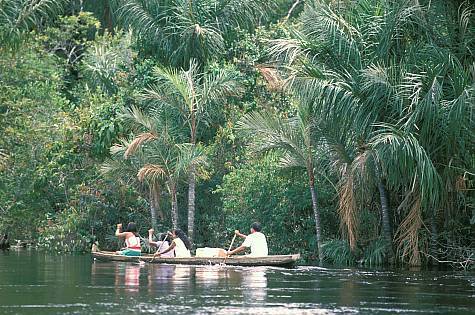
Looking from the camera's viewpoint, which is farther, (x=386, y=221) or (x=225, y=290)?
(x=386, y=221)

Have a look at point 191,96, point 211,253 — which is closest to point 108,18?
point 191,96

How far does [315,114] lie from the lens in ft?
96.3

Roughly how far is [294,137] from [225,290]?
10.9 meters

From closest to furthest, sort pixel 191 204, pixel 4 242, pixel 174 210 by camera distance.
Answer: pixel 174 210 < pixel 191 204 < pixel 4 242

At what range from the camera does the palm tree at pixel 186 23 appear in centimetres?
3512

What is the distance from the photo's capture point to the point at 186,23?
35.0 meters

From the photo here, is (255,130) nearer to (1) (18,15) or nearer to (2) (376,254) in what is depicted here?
(2) (376,254)

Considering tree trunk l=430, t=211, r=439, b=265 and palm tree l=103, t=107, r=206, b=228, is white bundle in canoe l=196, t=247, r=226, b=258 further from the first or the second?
tree trunk l=430, t=211, r=439, b=265

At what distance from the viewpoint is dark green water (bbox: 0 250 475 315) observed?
16.8 metres

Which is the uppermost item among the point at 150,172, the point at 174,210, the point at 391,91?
the point at 391,91

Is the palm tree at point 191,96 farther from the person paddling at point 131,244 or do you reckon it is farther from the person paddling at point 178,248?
the person paddling at point 178,248

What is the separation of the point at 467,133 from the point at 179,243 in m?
7.98

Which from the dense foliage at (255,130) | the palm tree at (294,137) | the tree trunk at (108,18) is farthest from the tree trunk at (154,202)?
the tree trunk at (108,18)

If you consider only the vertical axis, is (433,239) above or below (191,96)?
below
